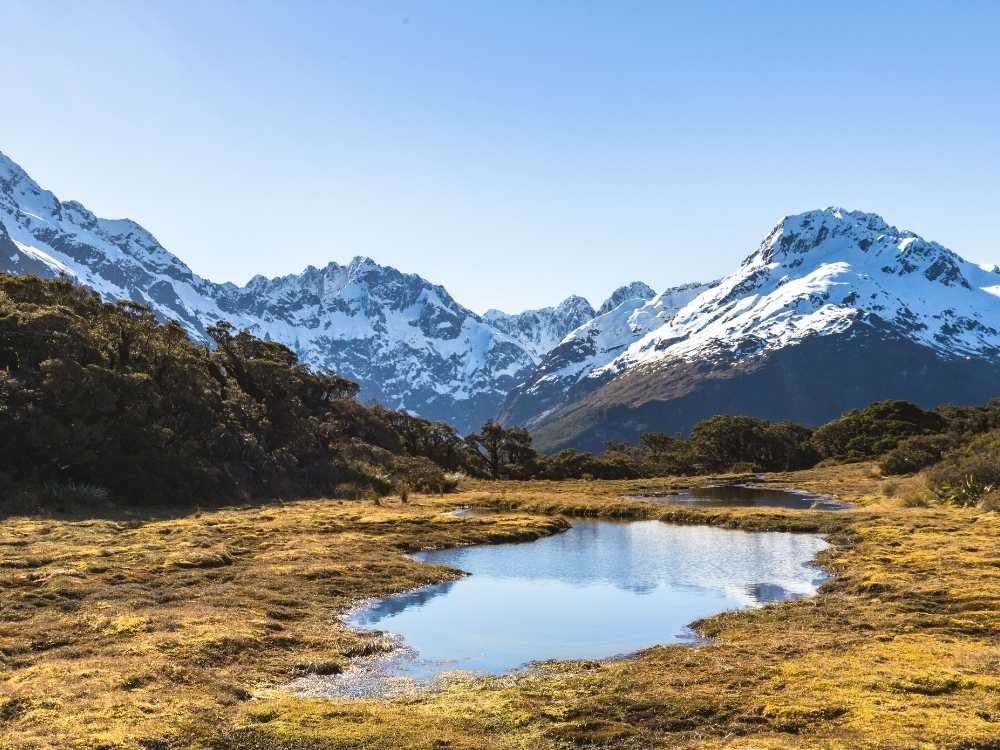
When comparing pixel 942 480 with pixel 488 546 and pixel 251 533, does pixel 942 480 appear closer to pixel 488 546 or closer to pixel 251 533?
pixel 488 546

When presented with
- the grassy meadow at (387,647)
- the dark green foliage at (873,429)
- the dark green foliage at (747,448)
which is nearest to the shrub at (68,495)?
the grassy meadow at (387,647)

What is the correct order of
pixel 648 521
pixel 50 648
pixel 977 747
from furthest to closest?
pixel 648 521, pixel 50 648, pixel 977 747

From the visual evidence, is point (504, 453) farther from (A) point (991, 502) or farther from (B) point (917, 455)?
(A) point (991, 502)

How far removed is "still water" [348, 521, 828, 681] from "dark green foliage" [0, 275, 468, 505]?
3263 cm

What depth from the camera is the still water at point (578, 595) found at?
29484 mm

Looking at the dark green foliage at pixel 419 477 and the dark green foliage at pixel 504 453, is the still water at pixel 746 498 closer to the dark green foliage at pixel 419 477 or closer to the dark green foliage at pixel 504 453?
the dark green foliage at pixel 419 477

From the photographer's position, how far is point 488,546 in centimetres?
5584

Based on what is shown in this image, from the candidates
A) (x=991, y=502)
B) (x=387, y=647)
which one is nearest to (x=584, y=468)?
(x=991, y=502)

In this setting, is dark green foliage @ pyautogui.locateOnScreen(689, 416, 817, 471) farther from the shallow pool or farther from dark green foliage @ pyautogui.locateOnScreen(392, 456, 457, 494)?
the shallow pool

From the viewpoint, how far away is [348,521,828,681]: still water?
96.7ft

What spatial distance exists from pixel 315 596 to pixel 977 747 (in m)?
26.2

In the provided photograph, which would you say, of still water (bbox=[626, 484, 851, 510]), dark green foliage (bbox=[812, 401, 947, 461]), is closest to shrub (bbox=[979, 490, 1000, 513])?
still water (bbox=[626, 484, 851, 510])

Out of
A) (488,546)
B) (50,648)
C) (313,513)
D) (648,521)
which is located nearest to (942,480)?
(648,521)

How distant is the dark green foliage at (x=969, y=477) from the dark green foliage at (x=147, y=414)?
186 ft
